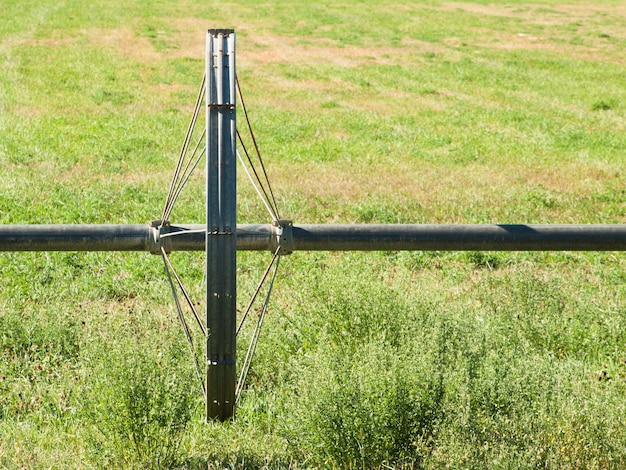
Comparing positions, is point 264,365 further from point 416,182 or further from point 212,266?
point 416,182

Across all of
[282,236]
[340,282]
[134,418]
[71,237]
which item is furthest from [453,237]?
[71,237]

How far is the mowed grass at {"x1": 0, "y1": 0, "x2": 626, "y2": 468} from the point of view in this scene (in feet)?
12.1

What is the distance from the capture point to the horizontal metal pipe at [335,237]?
399 cm

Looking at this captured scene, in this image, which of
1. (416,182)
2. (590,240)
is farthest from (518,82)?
(590,240)

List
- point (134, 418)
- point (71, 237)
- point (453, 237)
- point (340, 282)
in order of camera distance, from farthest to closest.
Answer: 1. point (340, 282)
2. point (453, 237)
3. point (71, 237)
4. point (134, 418)

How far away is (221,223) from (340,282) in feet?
5.99

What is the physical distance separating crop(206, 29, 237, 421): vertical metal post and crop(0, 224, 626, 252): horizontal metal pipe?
0.36 metres

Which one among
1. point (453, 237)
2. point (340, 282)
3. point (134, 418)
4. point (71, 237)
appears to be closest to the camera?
point (134, 418)

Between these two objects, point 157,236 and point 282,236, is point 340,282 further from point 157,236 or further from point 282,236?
point 157,236

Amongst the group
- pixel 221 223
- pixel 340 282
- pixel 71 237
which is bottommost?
pixel 340 282

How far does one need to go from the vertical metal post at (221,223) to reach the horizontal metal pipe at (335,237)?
36cm

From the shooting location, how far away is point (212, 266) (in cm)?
364

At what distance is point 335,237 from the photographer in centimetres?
407

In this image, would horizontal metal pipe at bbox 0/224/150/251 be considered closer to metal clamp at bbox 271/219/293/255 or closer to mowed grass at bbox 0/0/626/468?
mowed grass at bbox 0/0/626/468
